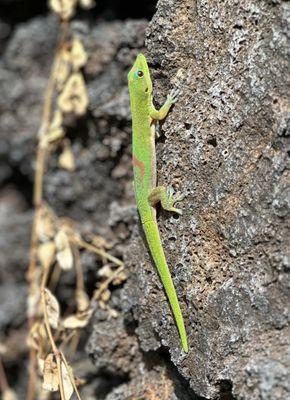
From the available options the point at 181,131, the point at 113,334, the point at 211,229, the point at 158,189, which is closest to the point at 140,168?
the point at 158,189

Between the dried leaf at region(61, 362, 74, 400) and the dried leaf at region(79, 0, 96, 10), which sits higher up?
the dried leaf at region(79, 0, 96, 10)

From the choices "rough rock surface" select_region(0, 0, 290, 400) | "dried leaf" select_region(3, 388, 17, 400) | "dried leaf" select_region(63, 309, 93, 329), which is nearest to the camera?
"rough rock surface" select_region(0, 0, 290, 400)

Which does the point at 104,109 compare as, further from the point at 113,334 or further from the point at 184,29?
the point at 113,334

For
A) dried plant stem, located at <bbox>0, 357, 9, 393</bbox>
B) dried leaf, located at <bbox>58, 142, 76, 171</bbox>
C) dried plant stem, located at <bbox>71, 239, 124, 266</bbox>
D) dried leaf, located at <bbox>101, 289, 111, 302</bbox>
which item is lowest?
dried plant stem, located at <bbox>0, 357, 9, 393</bbox>

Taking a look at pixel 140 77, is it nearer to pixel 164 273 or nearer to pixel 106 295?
pixel 164 273

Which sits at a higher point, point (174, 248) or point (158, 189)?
point (158, 189)

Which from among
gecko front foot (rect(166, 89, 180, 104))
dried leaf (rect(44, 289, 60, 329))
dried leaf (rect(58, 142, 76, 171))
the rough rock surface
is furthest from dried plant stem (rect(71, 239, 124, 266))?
gecko front foot (rect(166, 89, 180, 104))

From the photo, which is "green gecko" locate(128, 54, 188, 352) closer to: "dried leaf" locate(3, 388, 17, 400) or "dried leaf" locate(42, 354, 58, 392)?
"dried leaf" locate(42, 354, 58, 392)
